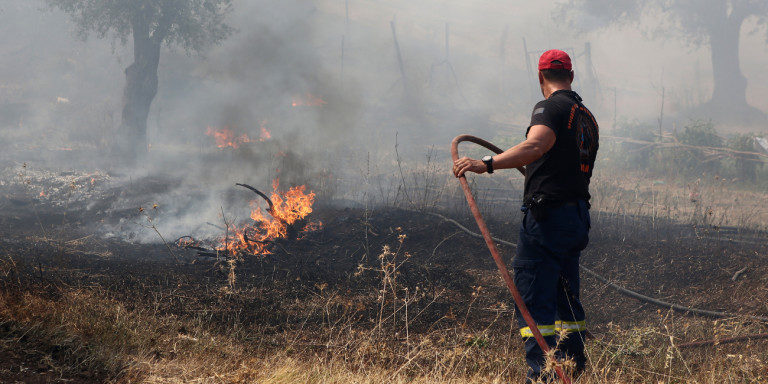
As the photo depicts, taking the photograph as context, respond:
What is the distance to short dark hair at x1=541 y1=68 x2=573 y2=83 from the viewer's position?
3320 millimetres

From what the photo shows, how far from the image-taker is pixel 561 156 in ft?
10.4

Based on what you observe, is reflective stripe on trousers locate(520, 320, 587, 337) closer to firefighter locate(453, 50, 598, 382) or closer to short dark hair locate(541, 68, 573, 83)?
firefighter locate(453, 50, 598, 382)

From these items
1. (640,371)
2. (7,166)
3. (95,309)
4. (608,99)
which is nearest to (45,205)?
(7,166)

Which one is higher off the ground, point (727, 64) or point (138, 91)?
point (727, 64)

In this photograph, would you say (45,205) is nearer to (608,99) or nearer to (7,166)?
(7,166)

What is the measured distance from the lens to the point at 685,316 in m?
5.34

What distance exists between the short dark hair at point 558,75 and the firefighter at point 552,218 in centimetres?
5

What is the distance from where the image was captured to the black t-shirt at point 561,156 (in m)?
3.12

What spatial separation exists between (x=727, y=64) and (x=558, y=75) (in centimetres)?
2769

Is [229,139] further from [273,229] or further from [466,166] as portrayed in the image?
[466,166]

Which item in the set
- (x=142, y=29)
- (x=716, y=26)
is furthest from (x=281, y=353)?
(x=716, y=26)

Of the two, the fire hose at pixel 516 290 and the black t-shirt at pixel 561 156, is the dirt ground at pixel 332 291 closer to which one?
the fire hose at pixel 516 290

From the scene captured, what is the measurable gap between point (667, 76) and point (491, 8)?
18.9 metres

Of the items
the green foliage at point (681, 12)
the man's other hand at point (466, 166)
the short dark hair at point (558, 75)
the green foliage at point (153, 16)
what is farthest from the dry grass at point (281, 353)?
the green foliage at point (681, 12)
